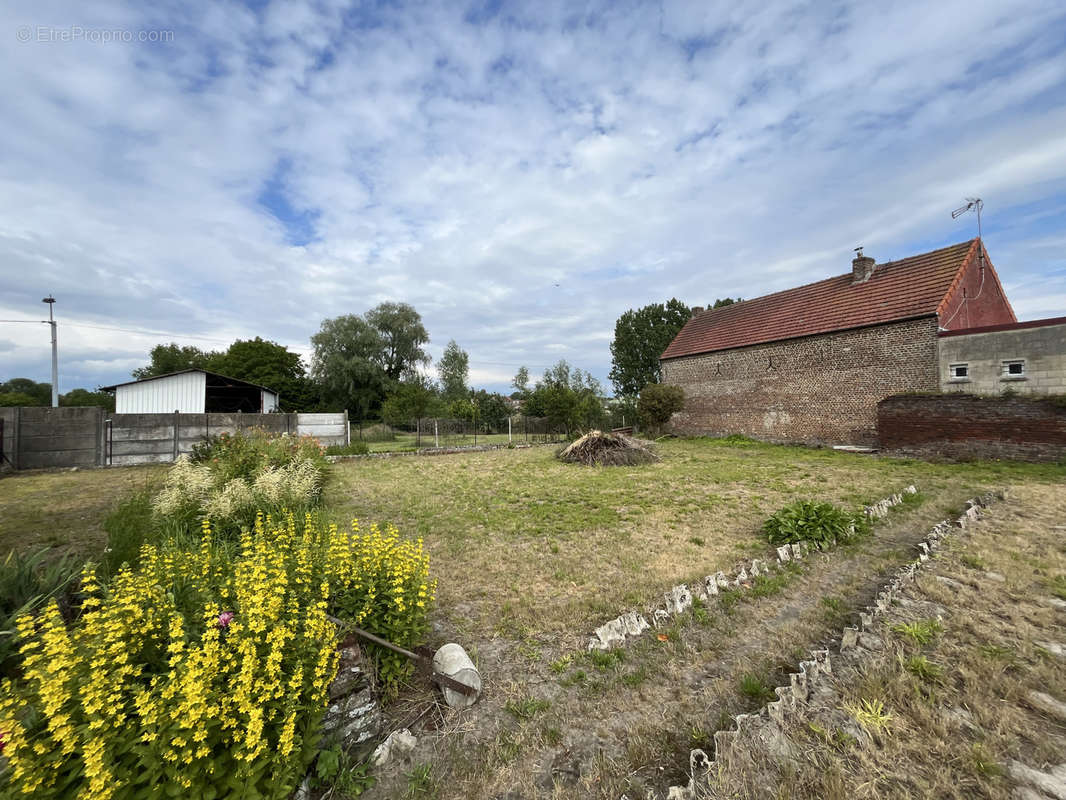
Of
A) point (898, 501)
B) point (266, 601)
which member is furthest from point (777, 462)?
point (266, 601)

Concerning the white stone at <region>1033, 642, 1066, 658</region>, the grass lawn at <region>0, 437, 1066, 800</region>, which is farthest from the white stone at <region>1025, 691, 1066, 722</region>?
the white stone at <region>1033, 642, 1066, 658</region>

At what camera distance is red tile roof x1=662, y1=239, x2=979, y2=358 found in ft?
44.6

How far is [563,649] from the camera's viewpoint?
10.3ft

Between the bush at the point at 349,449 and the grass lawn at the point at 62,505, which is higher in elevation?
the bush at the point at 349,449

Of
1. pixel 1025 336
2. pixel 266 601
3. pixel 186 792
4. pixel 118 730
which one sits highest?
pixel 1025 336

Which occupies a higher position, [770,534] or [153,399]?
[153,399]

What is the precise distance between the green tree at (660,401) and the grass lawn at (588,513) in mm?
7219

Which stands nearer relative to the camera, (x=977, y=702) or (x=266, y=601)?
(x=266, y=601)

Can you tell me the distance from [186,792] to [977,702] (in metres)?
3.96

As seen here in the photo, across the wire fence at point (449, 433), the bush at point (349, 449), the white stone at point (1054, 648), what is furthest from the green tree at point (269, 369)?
the white stone at point (1054, 648)

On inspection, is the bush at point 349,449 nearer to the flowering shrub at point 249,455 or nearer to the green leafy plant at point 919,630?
the flowering shrub at point 249,455

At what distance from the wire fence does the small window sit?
16.4 metres

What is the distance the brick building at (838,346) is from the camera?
1340 cm

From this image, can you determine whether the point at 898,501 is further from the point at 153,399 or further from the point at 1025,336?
the point at 153,399
